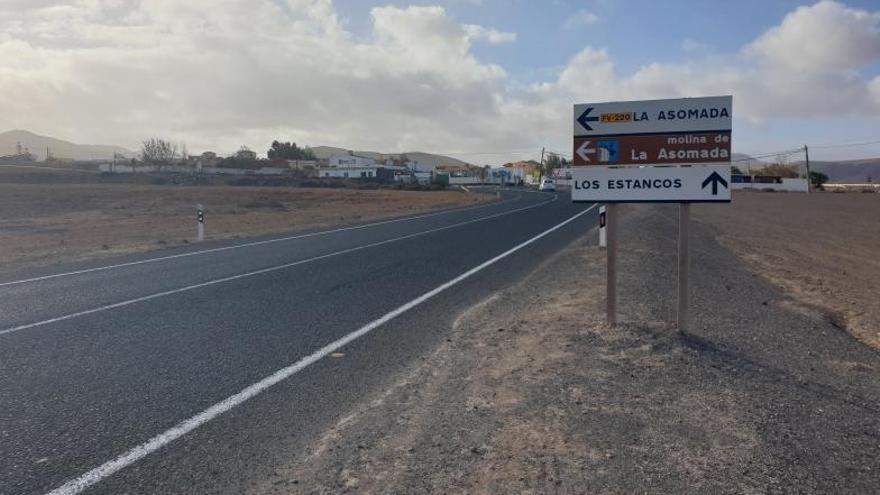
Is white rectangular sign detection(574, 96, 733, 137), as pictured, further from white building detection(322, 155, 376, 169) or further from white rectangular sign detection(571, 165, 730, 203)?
white building detection(322, 155, 376, 169)

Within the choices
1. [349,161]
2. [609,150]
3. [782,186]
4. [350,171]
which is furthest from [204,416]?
[349,161]

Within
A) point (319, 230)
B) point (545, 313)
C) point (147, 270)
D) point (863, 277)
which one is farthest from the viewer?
point (319, 230)

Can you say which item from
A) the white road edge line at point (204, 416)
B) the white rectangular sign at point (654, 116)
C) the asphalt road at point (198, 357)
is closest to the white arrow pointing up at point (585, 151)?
the white rectangular sign at point (654, 116)

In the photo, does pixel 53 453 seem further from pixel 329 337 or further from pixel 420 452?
pixel 329 337

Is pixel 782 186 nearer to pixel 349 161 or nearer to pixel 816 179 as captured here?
pixel 816 179

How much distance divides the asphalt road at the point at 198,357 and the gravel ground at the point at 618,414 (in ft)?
1.59

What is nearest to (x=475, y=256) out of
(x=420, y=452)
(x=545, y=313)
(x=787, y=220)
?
(x=545, y=313)

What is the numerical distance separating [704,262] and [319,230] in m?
13.9

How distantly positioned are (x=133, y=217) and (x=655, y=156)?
114ft

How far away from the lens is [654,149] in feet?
24.0

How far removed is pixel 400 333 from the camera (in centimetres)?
771

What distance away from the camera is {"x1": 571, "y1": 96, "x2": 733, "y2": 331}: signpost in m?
7.07

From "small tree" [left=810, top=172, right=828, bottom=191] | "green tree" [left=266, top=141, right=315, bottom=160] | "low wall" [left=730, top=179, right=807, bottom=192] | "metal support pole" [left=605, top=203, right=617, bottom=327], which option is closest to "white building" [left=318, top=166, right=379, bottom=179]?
"green tree" [left=266, top=141, right=315, bottom=160]

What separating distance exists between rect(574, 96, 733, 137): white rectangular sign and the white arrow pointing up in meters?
0.11
